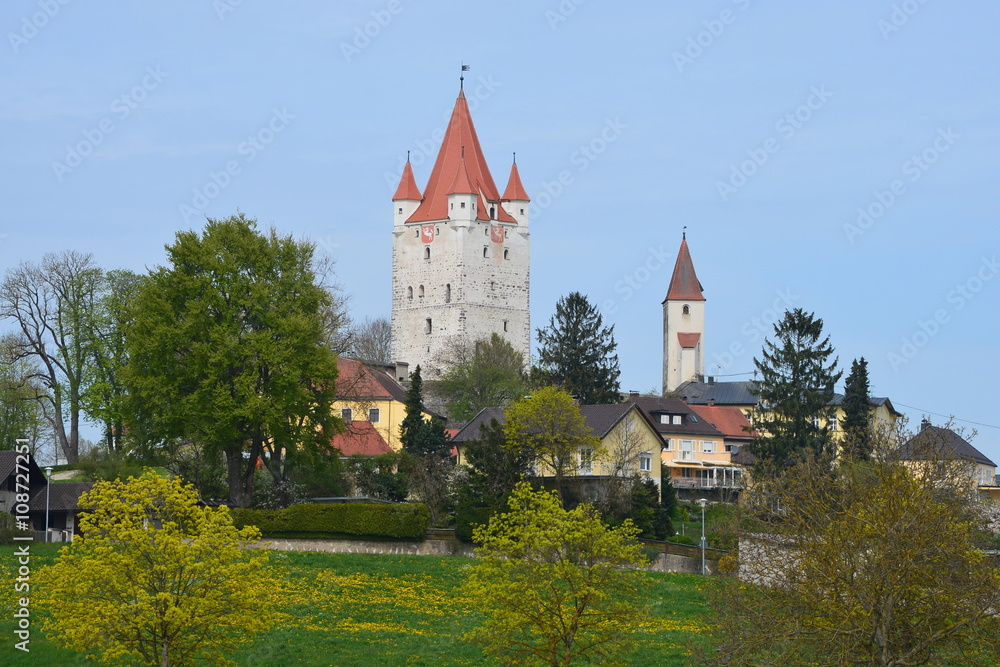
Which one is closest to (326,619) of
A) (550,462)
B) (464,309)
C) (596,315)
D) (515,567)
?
(515,567)

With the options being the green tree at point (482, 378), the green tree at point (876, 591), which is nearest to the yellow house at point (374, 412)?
the green tree at point (482, 378)

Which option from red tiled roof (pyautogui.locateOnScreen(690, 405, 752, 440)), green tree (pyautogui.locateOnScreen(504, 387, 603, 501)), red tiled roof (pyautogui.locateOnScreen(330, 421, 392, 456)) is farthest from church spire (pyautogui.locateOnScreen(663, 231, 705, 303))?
green tree (pyautogui.locateOnScreen(504, 387, 603, 501))

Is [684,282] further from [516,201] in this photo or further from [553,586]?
[553,586]

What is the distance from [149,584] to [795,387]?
45989 mm

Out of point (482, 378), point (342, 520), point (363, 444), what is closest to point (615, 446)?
point (363, 444)

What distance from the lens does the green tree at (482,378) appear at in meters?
91.2

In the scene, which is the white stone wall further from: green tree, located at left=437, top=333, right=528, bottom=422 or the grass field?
the grass field

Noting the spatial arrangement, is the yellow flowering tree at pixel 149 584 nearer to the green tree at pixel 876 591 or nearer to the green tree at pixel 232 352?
the green tree at pixel 876 591

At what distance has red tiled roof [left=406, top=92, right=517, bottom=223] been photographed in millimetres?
119625

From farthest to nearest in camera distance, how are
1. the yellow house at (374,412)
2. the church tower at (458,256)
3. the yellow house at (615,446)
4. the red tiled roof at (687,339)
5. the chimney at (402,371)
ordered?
the red tiled roof at (687,339) → the church tower at (458,256) → the chimney at (402,371) → the yellow house at (374,412) → the yellow house at (615,446)

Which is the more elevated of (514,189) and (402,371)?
(514,189)

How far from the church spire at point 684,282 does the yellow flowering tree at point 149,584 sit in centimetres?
11612

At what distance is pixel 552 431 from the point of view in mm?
58312

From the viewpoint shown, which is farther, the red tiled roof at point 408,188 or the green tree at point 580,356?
the red tiled roof at point 408,188
